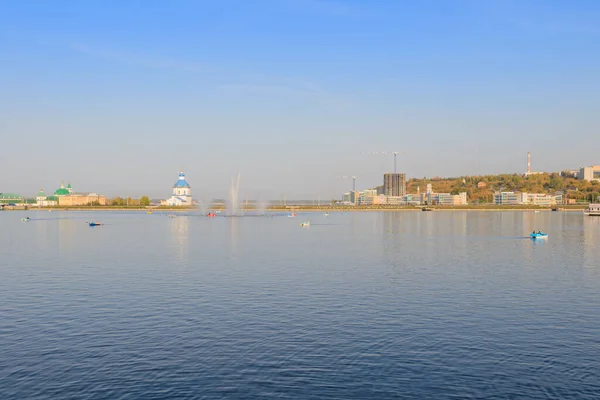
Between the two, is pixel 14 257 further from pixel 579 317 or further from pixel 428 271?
pixel 579 317

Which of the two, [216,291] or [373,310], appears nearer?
[373,310]

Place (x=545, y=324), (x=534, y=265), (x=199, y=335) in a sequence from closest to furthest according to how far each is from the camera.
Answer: (x=199, y=335)
(x=545, y=324)
(x=534, y=265)

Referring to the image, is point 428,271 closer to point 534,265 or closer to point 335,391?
point 534,265

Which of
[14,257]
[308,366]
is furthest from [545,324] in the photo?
[14,257]

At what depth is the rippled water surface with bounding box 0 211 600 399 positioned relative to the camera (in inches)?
880

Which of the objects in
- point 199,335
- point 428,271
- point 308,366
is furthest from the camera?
point 428,271

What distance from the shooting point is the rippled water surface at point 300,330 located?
22.4 meters

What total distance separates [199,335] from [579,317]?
2268cm

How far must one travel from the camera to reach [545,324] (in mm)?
32125

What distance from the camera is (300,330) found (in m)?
30.5

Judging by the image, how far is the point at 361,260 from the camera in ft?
213

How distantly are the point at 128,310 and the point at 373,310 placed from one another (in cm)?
1567

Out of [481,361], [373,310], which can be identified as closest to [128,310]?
[373,310]

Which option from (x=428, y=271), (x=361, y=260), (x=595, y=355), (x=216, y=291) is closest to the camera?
(x=595, y=355)
